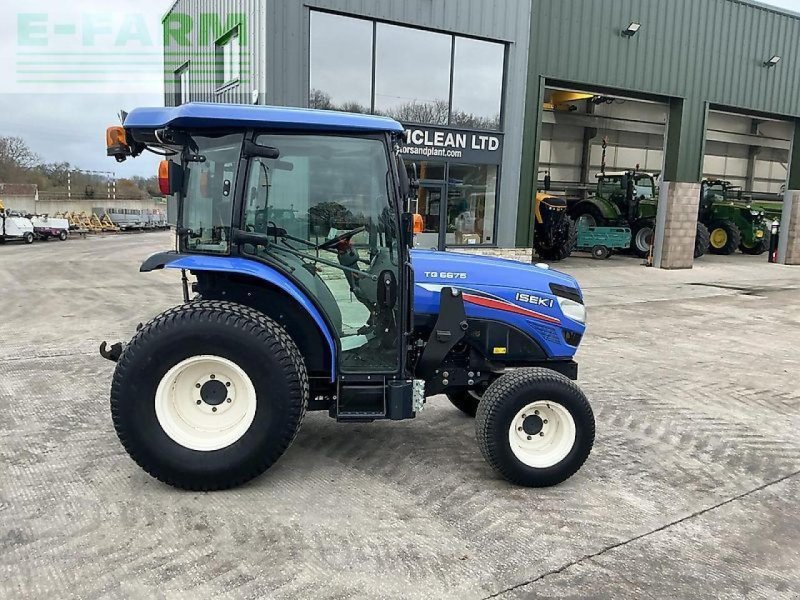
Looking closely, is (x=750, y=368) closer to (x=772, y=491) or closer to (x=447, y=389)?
(x=772, y=491)

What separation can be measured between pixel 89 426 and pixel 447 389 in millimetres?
2552

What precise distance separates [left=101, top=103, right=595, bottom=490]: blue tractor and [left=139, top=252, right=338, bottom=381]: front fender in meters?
0.01

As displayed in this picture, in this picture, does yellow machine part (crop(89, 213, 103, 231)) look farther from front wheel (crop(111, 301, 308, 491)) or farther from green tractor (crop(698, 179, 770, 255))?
front wheel (crop(111, 301, 308, 491))

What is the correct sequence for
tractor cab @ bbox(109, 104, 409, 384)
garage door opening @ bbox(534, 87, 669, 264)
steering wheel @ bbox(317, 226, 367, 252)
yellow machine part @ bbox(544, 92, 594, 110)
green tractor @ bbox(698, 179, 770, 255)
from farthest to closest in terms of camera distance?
1. green tractor @ bbox(698, 179, 770, 255)
2. yellow machine part @ bbox(544, 92, 594, 110)
3. garage door opening @ bbox(534, 87, 669, 264)
4. steering wheel @ bbox(317, 226, 367, 252)
5. tractor cab @ bbox(109, 104, 409, 384)

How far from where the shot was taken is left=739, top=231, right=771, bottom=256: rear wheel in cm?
2231

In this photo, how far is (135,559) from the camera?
9.52ft

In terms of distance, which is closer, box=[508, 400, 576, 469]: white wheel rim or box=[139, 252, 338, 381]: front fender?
box=[139, 252, 338, 381]: front fender

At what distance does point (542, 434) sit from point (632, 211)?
17857 mm

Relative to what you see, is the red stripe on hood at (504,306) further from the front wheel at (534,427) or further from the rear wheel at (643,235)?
the rear wheel at (643,235)

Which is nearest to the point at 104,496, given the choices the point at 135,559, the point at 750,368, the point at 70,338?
the point at 135,559

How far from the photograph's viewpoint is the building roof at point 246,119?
3438mm

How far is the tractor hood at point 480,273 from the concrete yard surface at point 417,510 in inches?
46.4

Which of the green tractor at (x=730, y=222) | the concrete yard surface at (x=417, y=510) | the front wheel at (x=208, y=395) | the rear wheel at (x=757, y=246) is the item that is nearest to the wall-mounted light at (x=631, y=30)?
the green tractor at (x=730, y=222)

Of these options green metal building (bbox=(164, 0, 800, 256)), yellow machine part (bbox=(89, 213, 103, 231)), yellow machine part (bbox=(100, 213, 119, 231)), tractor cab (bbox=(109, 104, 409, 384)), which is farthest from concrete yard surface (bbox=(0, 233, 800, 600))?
Answer: yellow machine part (bbox=(100, 213, 119, 231))
